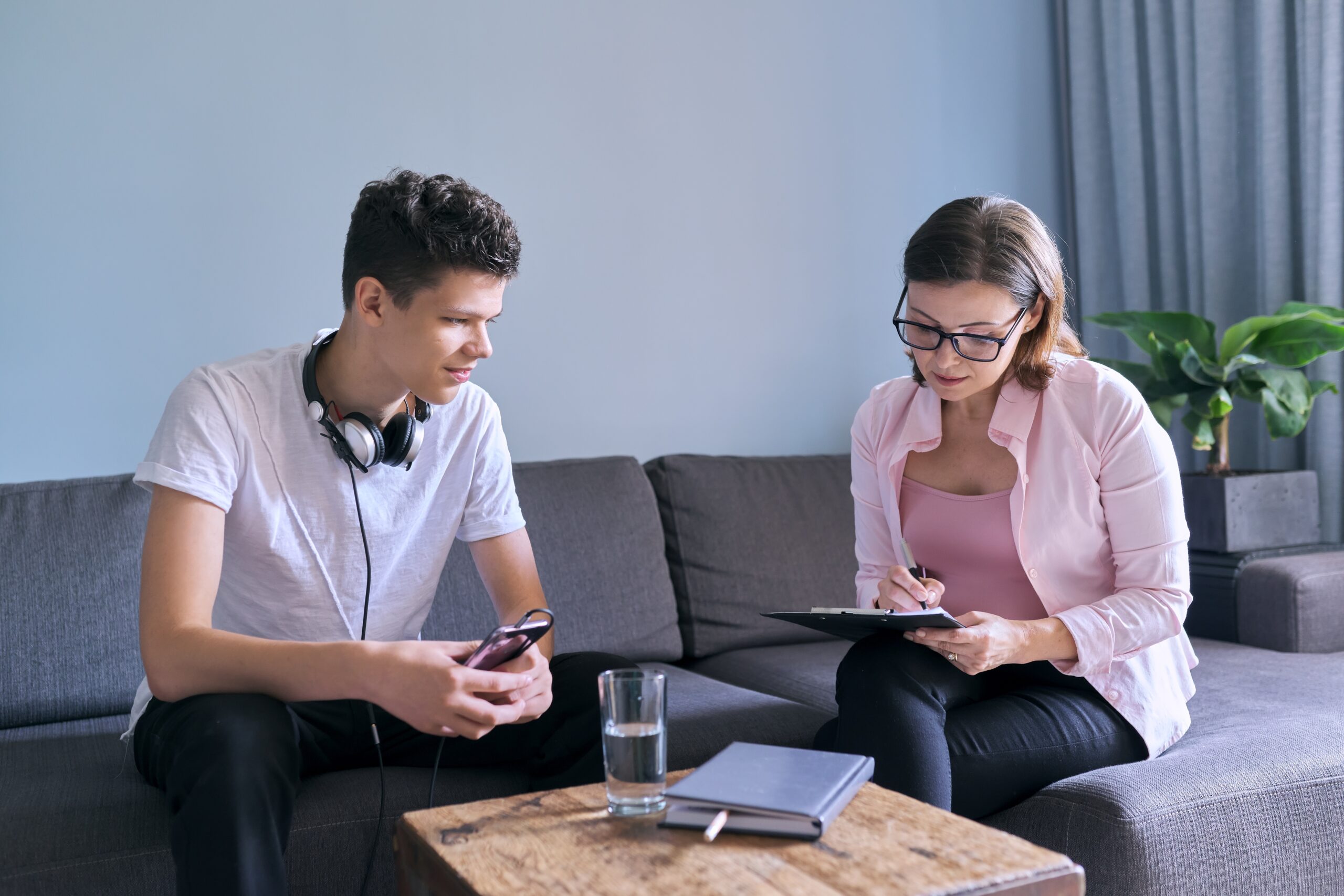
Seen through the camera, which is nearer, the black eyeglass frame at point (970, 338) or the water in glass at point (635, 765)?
the water in glass at point (635, 765)

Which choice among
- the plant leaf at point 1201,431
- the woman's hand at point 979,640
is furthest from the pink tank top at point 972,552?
the plant leaf at point 1201,431

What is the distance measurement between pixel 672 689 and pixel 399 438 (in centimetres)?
73

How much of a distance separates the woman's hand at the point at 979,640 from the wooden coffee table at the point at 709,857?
0.33 meters

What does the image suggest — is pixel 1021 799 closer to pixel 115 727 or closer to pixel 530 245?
pixel 115 727

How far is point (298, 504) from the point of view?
1483mm

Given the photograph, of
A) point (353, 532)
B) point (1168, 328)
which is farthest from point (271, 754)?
point (1168, 328)

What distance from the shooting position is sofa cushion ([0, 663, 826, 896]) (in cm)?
128

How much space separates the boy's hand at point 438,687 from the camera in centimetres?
115

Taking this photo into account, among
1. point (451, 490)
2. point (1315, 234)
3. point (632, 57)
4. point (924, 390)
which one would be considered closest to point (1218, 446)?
point (1315, 234)

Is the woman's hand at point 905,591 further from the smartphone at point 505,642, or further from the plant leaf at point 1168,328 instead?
the plant leaf at point 1168,328

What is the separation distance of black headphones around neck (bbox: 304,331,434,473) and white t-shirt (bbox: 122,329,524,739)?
31 mm

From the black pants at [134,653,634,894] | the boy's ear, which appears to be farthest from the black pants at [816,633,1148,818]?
the boy's ear

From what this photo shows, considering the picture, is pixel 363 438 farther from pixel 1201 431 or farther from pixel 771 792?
pixel 1201 431

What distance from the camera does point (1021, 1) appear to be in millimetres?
3100
